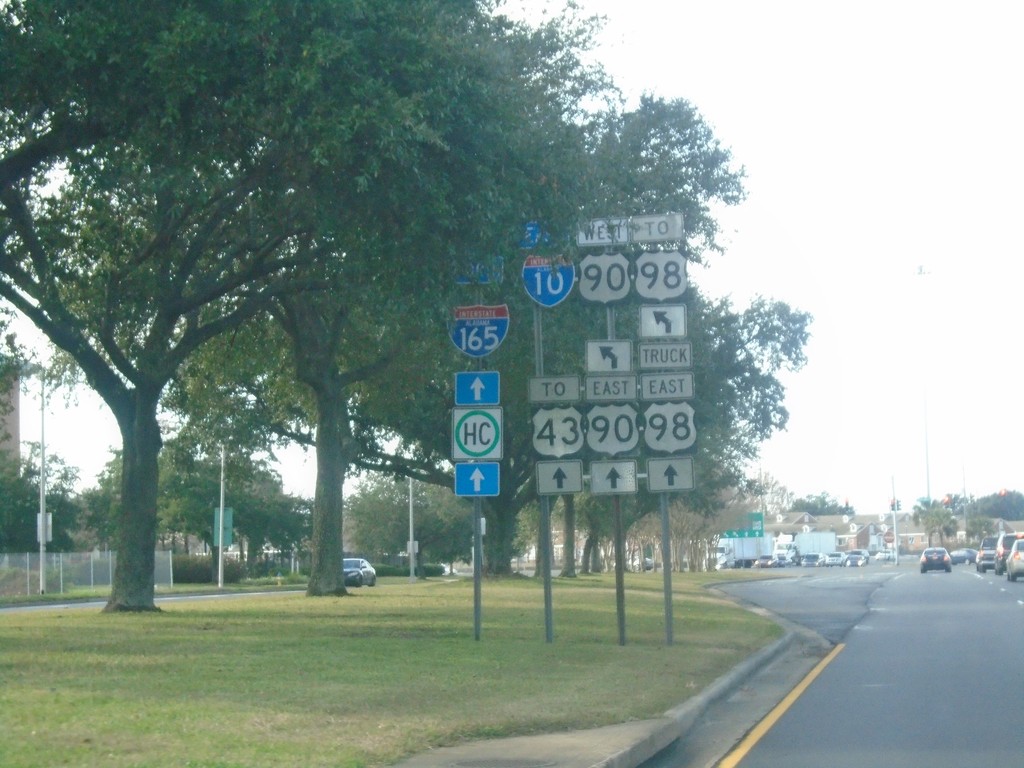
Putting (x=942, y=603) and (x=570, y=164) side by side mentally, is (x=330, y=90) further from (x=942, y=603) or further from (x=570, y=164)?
(x=942, y=603)

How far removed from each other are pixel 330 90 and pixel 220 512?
42.2m

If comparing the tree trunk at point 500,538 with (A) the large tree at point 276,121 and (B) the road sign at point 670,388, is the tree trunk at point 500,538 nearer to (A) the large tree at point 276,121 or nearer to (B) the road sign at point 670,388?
(A) the large tree at point 276,121

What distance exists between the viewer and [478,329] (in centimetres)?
1809

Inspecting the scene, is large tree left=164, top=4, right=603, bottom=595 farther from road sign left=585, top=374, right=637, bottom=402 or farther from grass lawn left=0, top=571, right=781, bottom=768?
grass lawn left=0, top=571, right=781, bottom=768

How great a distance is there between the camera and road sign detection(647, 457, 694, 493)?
18.7 metres

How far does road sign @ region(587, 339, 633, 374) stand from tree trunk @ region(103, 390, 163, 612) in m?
8.50

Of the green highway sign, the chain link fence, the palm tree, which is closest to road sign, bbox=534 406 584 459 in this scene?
the chain link fence

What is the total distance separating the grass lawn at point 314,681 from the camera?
9.35 meters

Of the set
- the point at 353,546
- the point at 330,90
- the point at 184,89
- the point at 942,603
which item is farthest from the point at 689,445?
the point at 353,546

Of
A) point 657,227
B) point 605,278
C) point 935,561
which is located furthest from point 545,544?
point 935,561

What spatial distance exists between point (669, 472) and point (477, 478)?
283cm

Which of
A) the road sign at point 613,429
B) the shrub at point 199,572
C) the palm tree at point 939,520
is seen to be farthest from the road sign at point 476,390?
the palm tree at point 939,520

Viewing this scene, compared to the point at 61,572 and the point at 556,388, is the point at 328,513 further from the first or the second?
the point at 61,572

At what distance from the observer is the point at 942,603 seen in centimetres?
3328
